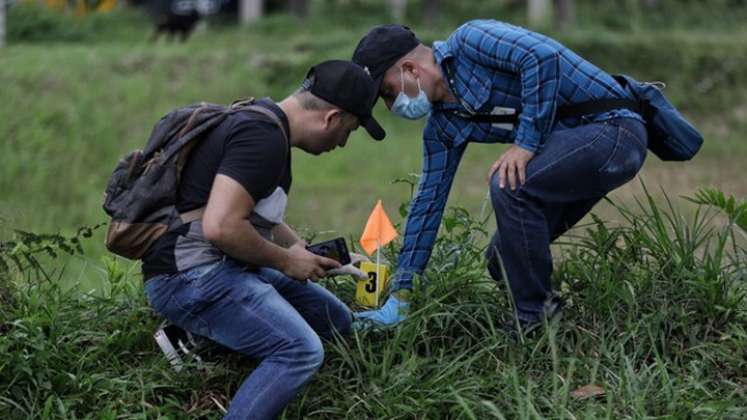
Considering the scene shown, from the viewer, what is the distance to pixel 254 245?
411cm

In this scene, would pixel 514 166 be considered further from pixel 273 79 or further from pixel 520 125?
pixel 273 79

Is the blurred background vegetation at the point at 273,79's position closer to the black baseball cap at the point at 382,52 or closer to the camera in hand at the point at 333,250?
the camera in hand at the point at 333,250

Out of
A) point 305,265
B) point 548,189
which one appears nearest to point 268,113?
point 305,265

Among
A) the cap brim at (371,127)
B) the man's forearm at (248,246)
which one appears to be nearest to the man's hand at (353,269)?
the man's forearm at (248,246)

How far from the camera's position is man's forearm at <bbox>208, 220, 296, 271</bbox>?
13.2 ft

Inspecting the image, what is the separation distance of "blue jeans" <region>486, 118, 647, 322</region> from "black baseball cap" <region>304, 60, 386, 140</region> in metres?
0.54

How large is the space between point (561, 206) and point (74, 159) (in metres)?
8.70

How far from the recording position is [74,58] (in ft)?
52.4

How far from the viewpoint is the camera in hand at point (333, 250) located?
455 centimetres

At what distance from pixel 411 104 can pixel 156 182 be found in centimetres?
102

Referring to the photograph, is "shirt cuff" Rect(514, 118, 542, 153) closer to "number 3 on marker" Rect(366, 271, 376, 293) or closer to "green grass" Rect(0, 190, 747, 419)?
"green grass" Rect(0, 190, 747, 419)

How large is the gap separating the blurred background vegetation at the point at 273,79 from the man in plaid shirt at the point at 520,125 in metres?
2.36

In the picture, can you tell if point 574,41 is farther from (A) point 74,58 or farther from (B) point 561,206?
(B) point 561,206

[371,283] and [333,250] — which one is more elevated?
[333,250]
